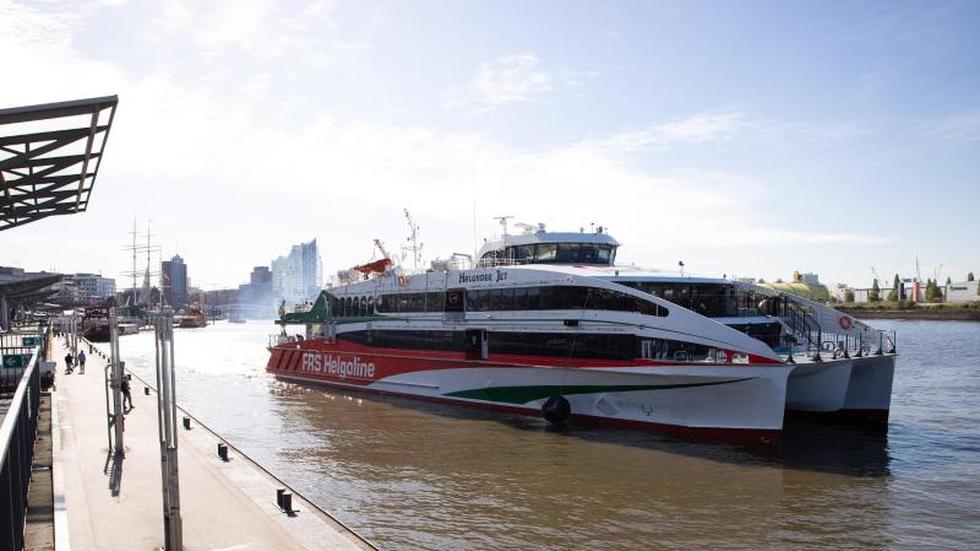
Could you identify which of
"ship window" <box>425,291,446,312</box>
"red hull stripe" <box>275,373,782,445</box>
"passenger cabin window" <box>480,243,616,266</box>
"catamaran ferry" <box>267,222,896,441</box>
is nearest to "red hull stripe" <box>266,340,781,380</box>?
"catamaran ferry" <box>267,222,896,441</box>

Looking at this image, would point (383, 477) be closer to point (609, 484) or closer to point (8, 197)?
point (609, 484)

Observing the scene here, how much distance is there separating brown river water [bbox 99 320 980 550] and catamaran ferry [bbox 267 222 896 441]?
100 cm

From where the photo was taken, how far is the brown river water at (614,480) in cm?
1436

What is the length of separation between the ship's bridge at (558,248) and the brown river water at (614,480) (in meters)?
6.43

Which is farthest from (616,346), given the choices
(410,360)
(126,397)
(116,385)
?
(126,397)

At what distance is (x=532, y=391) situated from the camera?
86.0 ft

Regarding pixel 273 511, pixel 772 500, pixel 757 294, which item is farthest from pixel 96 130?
pixel 757 294

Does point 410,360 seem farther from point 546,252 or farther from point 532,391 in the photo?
point 546,252

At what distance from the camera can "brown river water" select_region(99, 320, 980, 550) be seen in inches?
565

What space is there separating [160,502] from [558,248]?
1892 cm

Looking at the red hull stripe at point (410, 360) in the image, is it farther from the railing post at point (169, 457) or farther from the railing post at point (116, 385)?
the railing post at point (169, 457)

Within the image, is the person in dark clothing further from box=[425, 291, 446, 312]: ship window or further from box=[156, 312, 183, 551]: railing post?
box=[156, 312, 183, 551]: railing post

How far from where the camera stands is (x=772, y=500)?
1641 cm

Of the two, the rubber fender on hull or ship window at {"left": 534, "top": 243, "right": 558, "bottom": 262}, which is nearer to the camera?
the rubber fender on hull
